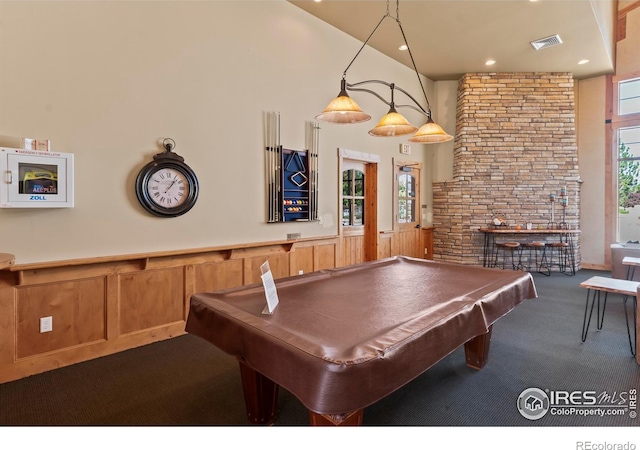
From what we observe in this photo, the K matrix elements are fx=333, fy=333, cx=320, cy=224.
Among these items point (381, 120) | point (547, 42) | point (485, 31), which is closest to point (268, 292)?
point (381, 120)

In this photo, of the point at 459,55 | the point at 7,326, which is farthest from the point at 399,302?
the point at 459,55

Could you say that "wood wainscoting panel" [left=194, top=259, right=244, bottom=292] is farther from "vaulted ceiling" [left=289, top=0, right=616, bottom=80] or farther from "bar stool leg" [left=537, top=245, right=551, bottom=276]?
"bar stool leg" [left=537, top=245, right=551, bottom=276]

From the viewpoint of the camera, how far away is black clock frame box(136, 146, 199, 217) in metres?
3.07

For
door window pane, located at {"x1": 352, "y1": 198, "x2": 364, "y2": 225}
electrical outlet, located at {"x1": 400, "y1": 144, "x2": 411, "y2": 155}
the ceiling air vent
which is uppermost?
the ceiling air vent

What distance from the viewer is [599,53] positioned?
5699mm

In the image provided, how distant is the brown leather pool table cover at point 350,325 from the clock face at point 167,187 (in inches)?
63.3

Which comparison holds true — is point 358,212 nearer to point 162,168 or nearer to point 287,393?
point 162,168

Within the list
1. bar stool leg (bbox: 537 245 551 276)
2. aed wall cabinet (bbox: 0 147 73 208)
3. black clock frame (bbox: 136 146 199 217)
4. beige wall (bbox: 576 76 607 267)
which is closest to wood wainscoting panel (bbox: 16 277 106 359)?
aed wall cabinet (bbox: 0 147 73 208)

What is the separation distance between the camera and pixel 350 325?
1.56 metres

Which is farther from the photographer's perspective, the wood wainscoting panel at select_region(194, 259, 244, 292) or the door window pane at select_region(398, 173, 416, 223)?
the door window pane at select_region(398, 173, 416, 223)

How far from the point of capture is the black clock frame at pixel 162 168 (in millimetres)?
3068

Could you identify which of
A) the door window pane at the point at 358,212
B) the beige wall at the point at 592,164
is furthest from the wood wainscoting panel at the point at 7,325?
the beige wall at the point at 592,164

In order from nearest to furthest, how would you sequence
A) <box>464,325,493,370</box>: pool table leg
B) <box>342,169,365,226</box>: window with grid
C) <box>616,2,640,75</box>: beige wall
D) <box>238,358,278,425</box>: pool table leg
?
1. <box>238,358,278,425</box>: pool table leg
2. <box>464,325,493,370</box>: pool table leg
3. <box>342,169,365,226</box>: window with grid
4. <box>616,2,640,75</box>: beige wall

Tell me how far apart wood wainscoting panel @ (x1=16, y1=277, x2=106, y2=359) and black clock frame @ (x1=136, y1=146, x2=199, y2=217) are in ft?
2.53
